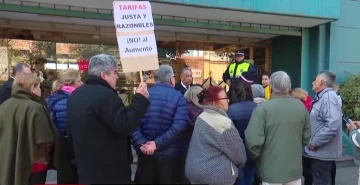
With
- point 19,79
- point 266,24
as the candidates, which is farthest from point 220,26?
point 19,79

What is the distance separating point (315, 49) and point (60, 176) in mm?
7365

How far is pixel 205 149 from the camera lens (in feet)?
10.5

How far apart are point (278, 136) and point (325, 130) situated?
3.39 feet

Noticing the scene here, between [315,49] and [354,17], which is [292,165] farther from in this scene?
[354,17]

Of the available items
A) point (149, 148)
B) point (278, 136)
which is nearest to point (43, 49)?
point (149, 148)

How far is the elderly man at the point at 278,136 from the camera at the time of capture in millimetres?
3625

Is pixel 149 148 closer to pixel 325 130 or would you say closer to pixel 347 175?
pixel 325 130

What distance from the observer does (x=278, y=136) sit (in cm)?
361

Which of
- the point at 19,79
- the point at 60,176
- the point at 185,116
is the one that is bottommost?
the point at 60,176

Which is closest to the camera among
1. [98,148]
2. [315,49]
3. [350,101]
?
[98,148]

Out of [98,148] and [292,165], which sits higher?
[98,148]

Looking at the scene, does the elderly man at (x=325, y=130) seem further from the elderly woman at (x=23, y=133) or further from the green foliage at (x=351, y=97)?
the green foliage at (x=351, y=97)

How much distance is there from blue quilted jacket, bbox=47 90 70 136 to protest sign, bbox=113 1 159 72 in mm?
979

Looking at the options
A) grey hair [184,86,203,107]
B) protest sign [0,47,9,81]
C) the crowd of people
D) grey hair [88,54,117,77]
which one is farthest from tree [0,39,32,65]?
grey hair [88,54,117,77]
